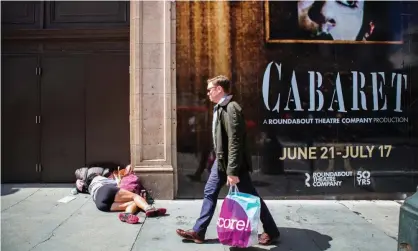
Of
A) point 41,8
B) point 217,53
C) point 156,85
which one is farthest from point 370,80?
point 41,8

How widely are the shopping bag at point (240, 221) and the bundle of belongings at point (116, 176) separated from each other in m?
2.35

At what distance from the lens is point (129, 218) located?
208 inches

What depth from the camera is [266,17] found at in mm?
6500

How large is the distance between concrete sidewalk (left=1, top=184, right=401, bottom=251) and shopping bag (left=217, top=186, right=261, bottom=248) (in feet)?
1.44

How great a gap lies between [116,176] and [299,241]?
10.6 ft

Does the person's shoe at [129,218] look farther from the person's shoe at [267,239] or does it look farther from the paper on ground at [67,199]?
the person's shoe at [267,239]

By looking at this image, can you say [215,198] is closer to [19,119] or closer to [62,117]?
[62,117]

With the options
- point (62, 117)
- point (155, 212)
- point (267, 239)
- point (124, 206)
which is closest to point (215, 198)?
point (267, 239)

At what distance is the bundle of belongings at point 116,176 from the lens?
6.15 metres

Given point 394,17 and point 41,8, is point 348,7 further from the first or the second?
point 41,8

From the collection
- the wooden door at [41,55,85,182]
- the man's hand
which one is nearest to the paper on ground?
the wooden door at [41,55,85,182]

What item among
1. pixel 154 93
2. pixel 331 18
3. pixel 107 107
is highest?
pixel 331 18

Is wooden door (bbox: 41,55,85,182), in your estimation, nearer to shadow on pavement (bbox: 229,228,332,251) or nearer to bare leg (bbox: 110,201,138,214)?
bare leg (bbox: 110,201,138,214)

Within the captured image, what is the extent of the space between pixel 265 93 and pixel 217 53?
1.02 metres
